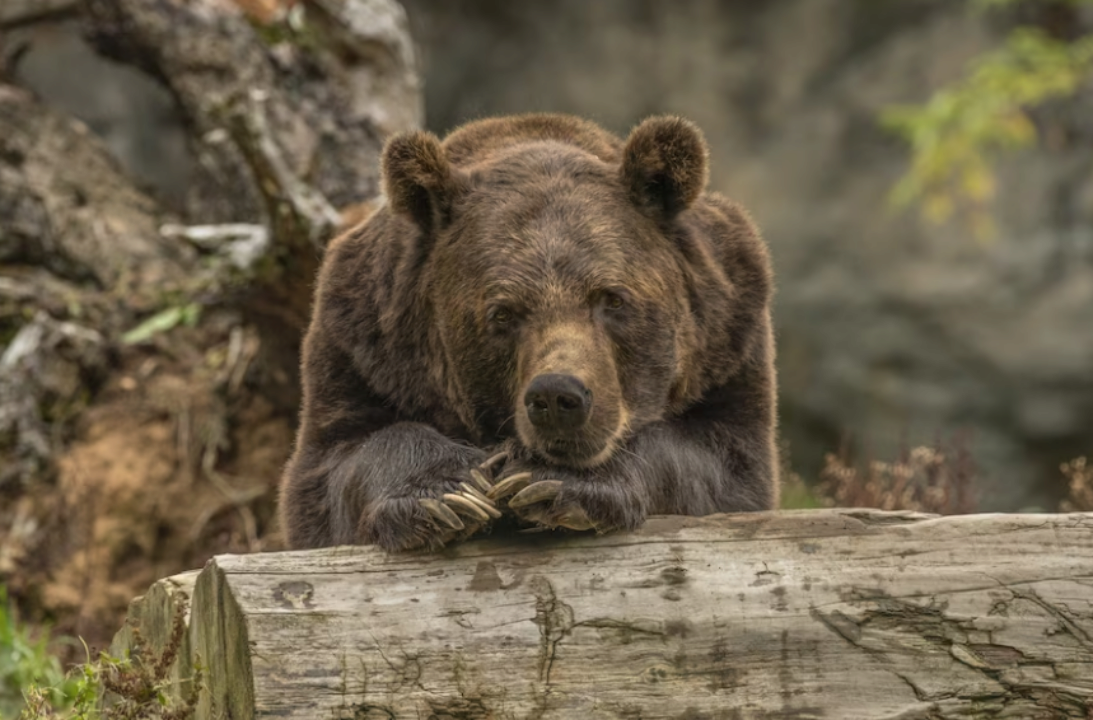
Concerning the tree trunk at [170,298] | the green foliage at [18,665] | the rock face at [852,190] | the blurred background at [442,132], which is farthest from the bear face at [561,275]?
the rock face at [852,190]

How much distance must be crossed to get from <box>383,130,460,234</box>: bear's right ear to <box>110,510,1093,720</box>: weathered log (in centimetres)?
128

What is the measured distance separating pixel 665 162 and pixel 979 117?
28.9 ft

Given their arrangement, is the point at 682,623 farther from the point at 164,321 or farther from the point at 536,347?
the point at 164,321

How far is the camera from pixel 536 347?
3.91 m

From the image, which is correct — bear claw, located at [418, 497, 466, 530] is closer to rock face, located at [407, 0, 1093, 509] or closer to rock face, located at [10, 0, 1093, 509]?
Result: rock face, located at [10, 0, 1093, 509]

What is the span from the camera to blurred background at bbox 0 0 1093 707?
7918mm

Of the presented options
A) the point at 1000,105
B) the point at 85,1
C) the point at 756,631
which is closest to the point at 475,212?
the point at 756,631

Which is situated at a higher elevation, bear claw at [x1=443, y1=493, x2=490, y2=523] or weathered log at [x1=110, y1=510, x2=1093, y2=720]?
bear claw at [x1=443, y1=493, x2=490, y2=523]

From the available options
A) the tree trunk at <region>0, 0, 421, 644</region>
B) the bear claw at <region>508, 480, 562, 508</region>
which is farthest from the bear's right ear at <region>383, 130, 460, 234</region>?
the tree trunk at <region>0, 0, 421, 644</region>

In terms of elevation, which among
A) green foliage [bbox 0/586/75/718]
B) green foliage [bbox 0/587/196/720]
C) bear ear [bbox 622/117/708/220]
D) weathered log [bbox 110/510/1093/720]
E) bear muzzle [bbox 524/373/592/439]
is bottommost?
green foliage [bbox 0/586/75/718]

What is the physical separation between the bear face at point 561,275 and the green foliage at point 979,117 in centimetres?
856

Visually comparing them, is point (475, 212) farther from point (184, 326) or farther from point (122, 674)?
point (184, 326)

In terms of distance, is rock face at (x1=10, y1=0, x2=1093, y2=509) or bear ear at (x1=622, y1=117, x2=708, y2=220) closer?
bear ear at (x1=622, y1=117, x2=708, y2=220)

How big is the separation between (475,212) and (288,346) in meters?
3.57
